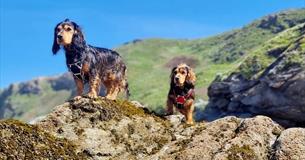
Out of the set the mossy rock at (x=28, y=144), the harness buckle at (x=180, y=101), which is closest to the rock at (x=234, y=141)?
the mossy rock at (x=28, y=144)

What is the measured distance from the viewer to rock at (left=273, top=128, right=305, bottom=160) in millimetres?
10773

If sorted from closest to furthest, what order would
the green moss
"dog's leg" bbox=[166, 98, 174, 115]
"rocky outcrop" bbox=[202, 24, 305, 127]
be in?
the green moss → "dog's leg" bbox=[166, 98, 174, 115] → "rocky outcrop" bbox=[202, 24, 305, 127]

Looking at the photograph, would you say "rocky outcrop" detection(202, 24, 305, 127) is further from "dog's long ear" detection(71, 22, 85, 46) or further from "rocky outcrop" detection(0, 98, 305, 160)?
"rocky outcrop" detection(0, 98, 305, 160)

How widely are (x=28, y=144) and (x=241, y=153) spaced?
3.88 metres

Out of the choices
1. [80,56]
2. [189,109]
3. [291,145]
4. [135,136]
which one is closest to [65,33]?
[80,56]

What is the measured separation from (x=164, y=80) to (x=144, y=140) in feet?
520

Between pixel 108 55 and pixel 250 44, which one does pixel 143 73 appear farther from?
pixel 108 55

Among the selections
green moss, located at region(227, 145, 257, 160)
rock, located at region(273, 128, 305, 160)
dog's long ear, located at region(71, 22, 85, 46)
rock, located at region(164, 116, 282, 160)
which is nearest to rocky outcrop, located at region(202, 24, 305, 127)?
dog's long ear, located at region(71, 22, 85, 46)

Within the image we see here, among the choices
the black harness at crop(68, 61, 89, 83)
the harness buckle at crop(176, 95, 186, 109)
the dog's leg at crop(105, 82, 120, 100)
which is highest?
the black harness at crop(68, 61, 89, 83)

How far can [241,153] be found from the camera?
11148 millimetres

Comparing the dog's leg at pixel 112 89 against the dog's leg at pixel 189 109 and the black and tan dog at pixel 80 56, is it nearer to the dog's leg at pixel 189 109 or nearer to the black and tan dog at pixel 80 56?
the black and tan dog at pixel 80 56

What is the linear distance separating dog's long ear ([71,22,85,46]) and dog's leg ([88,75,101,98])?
885 mm

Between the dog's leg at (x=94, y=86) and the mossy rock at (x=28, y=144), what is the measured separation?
93.9 inches

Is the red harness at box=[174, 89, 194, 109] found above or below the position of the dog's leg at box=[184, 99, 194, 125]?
above
